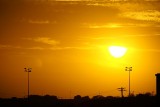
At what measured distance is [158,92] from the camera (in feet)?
262

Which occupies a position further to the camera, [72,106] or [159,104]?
[72,106]

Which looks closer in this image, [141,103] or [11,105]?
[141,103]

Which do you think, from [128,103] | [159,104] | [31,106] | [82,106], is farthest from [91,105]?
[159,104]

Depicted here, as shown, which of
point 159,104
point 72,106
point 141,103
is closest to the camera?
point 159,104

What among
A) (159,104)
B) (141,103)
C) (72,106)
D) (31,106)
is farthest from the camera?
(31,106)

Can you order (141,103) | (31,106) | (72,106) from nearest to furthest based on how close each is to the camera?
(141,103)
(72,106)
(31,106)

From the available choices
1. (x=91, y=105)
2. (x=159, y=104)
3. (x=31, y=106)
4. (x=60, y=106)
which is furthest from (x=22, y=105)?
(x=159, y=104)

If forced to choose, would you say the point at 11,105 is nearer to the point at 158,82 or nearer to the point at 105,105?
the point at 105,105

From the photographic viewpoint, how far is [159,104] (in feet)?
262

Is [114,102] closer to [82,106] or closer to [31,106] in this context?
[82,106]

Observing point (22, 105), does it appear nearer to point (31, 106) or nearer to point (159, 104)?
point (31, 106)

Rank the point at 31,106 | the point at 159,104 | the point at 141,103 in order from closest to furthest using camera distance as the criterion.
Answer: the point at 159,104 < the point at 141,103 < the point at 31,106

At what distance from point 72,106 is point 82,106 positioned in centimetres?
259

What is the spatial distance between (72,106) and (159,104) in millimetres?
35051
